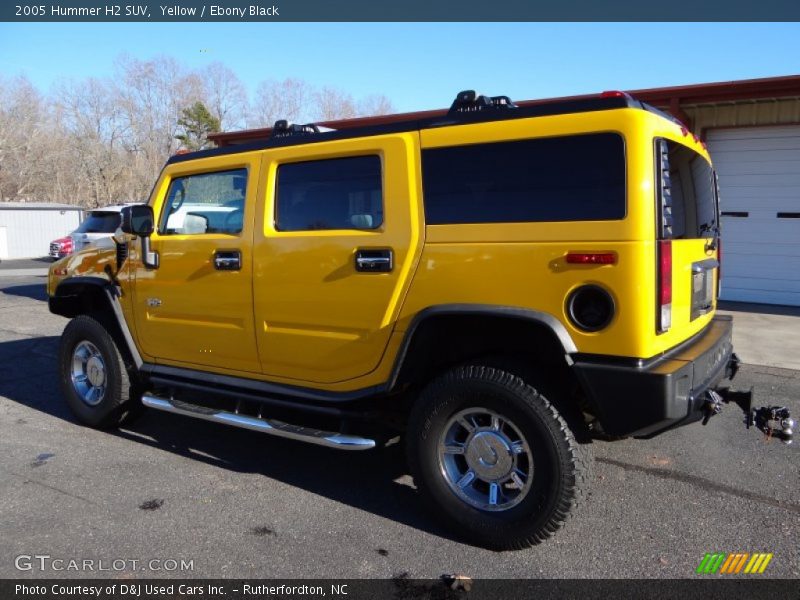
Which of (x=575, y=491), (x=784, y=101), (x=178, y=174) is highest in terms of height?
(x=784, y=101)

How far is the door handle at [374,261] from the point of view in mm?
3355

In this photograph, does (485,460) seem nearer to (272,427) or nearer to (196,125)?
(272,427)

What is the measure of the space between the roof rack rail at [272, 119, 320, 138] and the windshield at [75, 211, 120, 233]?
38.3 ft

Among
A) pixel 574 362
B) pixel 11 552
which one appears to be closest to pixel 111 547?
pixel 11 552

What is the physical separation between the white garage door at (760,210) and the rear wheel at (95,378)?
33.3ft

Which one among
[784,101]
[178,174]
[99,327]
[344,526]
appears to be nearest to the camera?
[344,526]

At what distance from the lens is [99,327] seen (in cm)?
485

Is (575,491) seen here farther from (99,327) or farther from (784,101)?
(784,101)

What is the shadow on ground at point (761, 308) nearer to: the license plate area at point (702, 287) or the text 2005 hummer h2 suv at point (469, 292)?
the text 2005 hummer h2 suv at point (469, 292)

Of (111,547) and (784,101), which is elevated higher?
(784,101)

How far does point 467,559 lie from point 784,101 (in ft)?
33.5

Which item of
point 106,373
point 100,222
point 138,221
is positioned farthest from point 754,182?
point 100,222

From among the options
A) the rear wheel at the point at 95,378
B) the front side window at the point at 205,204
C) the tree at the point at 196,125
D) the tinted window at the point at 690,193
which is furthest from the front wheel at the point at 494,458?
the tree at the point at 196,125

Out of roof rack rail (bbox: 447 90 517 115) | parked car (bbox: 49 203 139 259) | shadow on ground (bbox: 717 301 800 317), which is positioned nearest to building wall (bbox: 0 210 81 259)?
parked car (bbox: 49 203 139 259)
